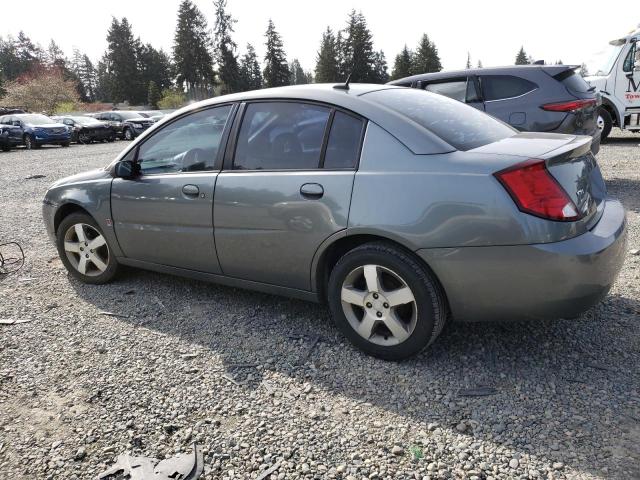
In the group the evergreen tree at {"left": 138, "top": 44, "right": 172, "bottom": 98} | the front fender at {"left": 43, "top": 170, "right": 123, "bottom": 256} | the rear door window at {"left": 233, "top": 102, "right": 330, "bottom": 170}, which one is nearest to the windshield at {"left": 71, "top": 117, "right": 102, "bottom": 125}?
the front fender at {"left": 43, "top": 170, "right": 123, "bottom": 256}

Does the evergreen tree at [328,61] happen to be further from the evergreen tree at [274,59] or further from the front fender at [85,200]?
the front fender at [85,200]

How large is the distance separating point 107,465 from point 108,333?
145cm

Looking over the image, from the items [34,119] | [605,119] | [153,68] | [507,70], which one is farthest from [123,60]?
[507,70]

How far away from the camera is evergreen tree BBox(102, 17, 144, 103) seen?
74.6m

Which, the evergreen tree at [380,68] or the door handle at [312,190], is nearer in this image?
the door handle at [312,190]

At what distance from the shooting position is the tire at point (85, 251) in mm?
4379

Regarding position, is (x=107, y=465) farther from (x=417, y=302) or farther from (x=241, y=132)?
(x=241, y=132)

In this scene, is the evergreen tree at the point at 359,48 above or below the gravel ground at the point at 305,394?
above

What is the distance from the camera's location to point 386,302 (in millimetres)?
2861

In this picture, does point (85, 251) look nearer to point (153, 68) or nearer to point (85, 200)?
point (85, 200)

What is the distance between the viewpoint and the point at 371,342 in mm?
2998

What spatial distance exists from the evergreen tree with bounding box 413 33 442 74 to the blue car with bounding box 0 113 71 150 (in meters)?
68.5

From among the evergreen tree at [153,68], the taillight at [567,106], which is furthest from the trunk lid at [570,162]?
the evergreen tree at [153,68]

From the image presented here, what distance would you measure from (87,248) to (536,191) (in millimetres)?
3730
